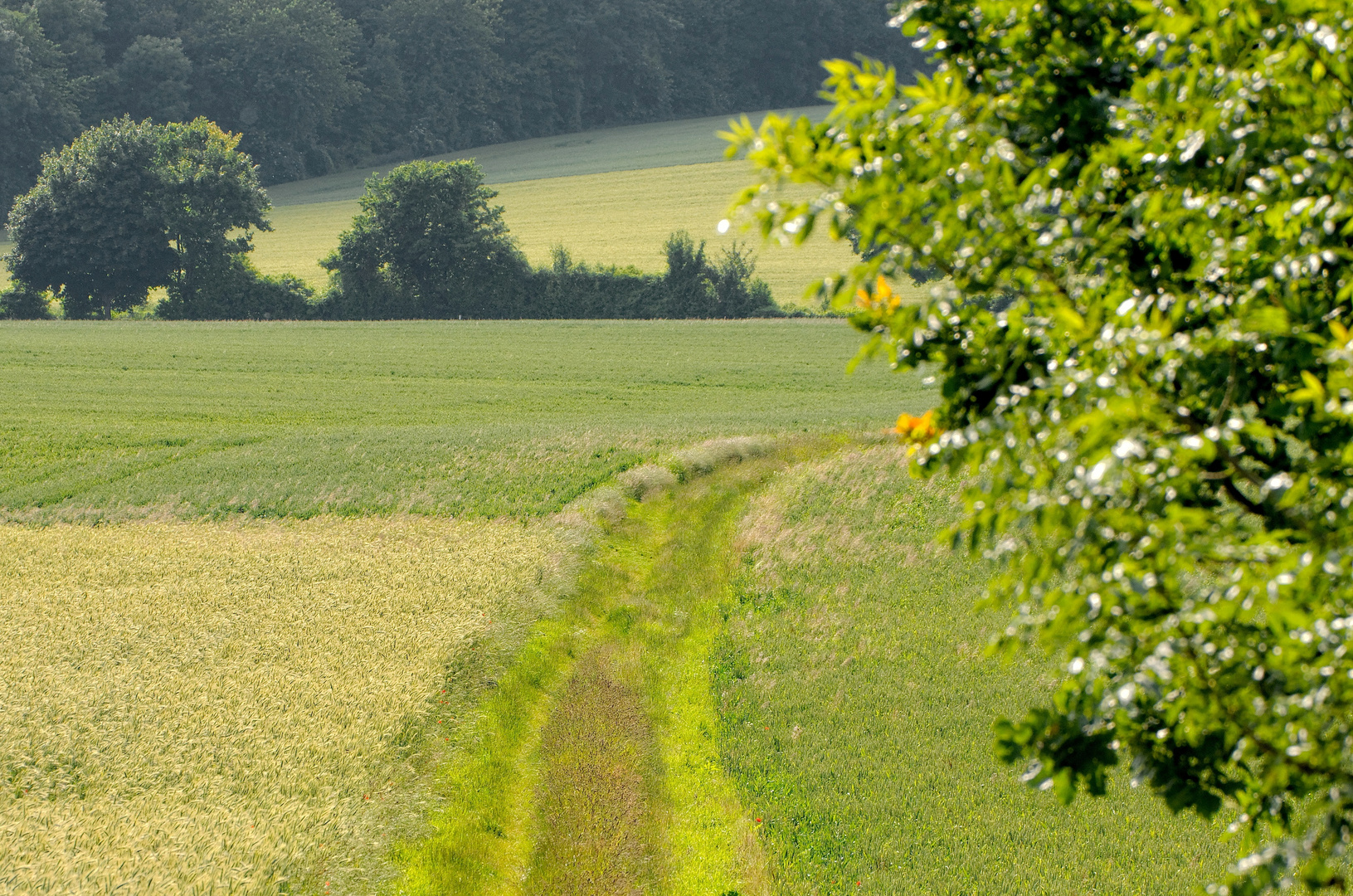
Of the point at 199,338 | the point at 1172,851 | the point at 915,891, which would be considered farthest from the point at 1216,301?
the point at 199,338

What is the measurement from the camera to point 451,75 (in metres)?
117

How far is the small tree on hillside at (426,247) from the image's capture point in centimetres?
7306

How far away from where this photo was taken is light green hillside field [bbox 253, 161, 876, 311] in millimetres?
76812

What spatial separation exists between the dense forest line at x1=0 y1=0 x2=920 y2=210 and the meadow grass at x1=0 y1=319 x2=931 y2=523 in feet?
144

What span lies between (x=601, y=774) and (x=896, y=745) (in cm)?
333

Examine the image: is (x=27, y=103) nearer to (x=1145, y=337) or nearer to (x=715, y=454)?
(x=715, y=454)

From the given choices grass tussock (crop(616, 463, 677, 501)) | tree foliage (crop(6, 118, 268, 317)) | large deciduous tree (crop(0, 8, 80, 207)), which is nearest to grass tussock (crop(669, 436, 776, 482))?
grass tussock (crop(616, 463, 677, 501))

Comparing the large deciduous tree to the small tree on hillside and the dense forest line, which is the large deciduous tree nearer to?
the dense forest line

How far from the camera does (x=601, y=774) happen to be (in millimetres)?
12289

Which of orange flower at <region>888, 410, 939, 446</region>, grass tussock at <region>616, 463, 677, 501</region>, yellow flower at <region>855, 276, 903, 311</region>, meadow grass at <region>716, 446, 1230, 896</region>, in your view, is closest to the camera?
yellow flower at <region>855, 276, 903, 311</region>

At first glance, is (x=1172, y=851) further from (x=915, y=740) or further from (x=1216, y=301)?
(x=1216, y=301)

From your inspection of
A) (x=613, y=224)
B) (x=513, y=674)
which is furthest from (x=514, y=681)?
(x=613, y=224)

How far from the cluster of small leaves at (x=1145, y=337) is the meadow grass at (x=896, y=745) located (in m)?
2.74

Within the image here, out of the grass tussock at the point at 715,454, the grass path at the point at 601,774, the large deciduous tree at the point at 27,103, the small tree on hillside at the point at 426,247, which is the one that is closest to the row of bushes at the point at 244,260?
the small tree on hillside at the point at 426,247
